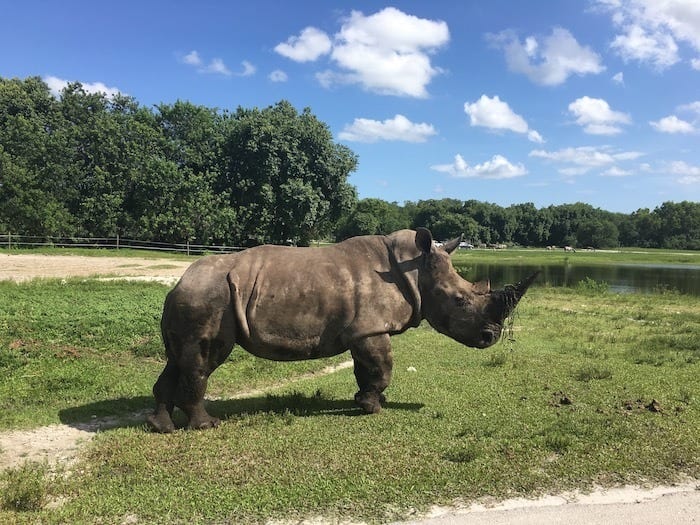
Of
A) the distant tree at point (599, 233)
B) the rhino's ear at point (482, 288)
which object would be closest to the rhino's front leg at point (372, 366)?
the rhino's ear at point (482, 288)

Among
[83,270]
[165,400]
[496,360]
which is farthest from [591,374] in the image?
[83,270]

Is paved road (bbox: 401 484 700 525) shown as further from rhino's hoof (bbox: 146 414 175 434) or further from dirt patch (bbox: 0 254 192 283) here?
dirt patch (bbox: 0 254 192 283)

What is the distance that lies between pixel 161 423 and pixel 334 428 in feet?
6.67

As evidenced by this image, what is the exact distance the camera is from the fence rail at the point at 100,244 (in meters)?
37.2

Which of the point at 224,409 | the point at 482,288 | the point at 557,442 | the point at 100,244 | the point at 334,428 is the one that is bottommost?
the point at 224,409

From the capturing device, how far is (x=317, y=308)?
672 centimetres

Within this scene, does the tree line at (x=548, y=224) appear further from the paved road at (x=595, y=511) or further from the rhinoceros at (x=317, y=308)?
the paved road at (x=595, y=511)

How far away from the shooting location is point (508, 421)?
652 centimetres

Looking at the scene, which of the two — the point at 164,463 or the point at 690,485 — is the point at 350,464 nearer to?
the point at 164,463

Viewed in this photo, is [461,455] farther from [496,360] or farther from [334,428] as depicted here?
[496,360]

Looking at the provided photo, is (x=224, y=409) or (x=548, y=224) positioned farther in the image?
(x=548, y=224)

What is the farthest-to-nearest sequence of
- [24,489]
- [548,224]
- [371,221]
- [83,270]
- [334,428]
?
1. [548,224]
2. [371,221]
3. [83,270]
4. [334,428]
5. [24,489]

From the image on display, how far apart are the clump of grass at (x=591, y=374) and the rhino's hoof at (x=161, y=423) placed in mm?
6272

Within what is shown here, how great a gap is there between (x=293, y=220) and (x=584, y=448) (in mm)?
36977
